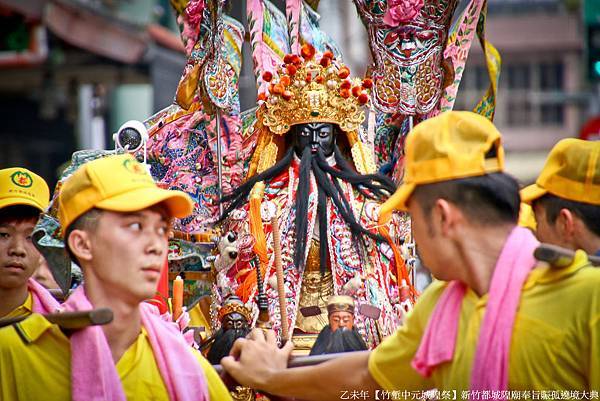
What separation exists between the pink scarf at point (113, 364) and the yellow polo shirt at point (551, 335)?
97 cm

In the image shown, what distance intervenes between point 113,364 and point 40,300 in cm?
182

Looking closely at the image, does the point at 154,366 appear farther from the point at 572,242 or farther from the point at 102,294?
the point at 572,242

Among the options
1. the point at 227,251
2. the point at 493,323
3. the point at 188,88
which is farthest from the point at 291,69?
the point at 493,323

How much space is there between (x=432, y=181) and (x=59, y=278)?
4.26 metres

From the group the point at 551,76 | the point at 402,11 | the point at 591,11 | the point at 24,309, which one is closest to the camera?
the point at 24,309

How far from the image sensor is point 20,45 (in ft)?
48.4

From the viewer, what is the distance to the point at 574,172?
502 centimetres

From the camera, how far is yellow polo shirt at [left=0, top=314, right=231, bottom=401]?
4395mm

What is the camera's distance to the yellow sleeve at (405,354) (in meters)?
4.26

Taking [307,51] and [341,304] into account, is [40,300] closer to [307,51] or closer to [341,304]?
[341,304]

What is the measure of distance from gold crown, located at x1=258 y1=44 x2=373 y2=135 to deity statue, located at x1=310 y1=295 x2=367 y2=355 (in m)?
1.55

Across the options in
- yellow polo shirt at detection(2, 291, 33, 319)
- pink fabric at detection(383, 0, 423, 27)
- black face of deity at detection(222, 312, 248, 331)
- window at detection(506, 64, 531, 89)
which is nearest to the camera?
yellow polo shirt at detection(2, 291, 33, 319)

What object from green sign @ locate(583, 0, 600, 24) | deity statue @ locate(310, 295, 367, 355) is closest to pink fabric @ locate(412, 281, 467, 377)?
deity statue @ locate(310, 295, 367, 355)

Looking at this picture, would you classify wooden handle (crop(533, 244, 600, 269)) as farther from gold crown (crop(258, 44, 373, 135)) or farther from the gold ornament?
gold crown (crop(258, 44, 373, 135))
